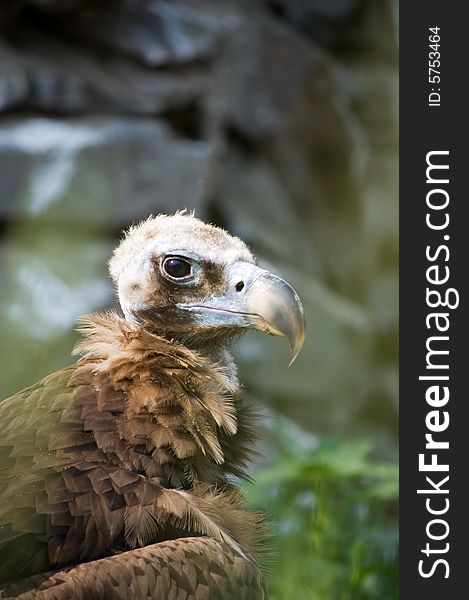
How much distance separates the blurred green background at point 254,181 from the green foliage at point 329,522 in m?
0.01

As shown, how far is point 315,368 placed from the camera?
670cm

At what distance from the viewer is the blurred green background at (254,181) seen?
4285 mm

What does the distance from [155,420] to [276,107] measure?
5194mm

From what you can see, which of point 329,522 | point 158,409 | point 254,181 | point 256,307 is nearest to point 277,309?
point 256,307

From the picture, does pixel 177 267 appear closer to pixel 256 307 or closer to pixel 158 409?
pixel 256 307

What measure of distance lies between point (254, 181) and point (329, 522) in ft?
13.3

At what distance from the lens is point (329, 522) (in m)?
3.37

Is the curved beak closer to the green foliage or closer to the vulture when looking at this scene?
the vulture

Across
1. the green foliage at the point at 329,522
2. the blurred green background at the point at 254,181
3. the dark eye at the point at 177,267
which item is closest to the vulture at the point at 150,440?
the dark eye at the point at 177,267

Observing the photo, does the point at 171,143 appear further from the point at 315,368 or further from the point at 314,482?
the point at 314,482

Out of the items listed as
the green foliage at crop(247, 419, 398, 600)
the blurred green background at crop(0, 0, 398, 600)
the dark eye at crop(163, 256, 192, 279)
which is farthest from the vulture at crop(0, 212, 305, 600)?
the blurred green background at crop(0, 0, 398, 600)

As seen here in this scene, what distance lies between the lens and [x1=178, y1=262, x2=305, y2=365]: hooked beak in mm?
2271

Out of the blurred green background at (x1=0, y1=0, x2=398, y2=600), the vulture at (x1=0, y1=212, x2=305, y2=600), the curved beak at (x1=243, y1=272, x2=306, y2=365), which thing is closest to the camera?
the vulture at (x1=0, y1=212, x2=305, y2=600)

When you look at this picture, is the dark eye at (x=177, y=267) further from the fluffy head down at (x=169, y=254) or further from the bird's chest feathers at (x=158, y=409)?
the bird's chest feathers at (x=158, y=409)
